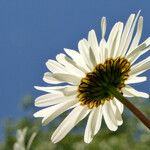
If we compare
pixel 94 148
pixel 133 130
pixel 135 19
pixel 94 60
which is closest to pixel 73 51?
pixel 94 60

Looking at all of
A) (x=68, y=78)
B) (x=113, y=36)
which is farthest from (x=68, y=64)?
(x=113, y=36)

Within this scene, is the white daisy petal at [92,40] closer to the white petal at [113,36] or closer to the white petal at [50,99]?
the white petal at [113,36]

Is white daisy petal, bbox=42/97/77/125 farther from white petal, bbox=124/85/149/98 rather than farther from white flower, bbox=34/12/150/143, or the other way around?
white petal, bbox=124/85/149/98

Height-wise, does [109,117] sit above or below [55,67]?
below

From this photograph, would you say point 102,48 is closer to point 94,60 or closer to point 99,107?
point 94,60

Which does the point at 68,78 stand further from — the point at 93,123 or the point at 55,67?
the point at 93,123
